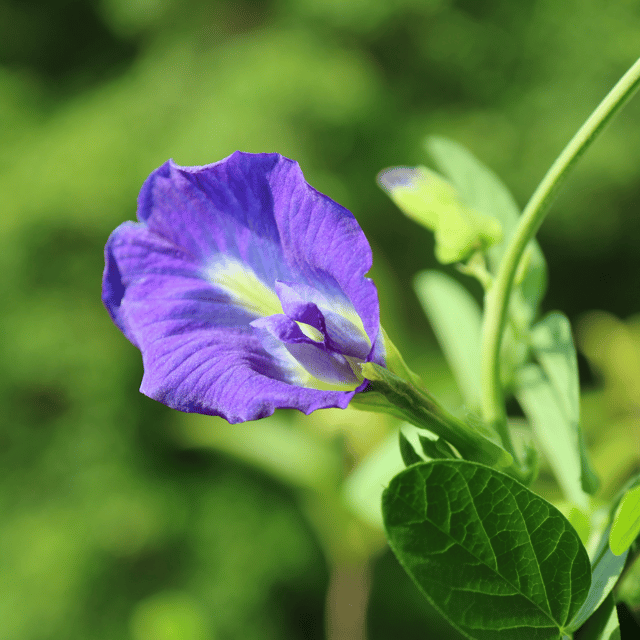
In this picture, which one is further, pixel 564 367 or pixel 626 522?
pixel 564 367

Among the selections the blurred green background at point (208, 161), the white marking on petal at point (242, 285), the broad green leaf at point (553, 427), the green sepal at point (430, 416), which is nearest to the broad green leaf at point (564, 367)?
the broad green leaf at point (553, 427)

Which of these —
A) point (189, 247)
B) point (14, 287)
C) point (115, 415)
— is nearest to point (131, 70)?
point (14, 287)

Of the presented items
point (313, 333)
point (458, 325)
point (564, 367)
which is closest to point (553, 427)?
point (564, 367)

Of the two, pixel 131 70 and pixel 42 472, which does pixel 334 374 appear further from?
pixel 131 70

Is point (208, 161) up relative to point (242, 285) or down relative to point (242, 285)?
down

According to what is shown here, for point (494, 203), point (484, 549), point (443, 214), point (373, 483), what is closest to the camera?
point (484, 549)

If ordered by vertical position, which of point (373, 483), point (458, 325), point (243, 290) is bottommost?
point (373, 483)

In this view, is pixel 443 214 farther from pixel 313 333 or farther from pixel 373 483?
pixel 373 483
